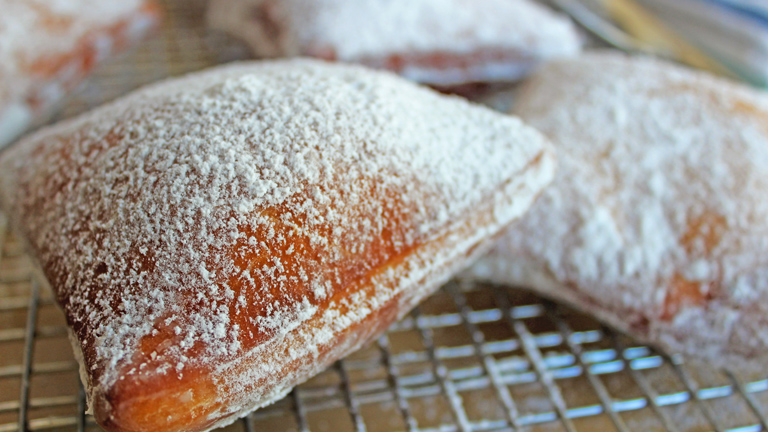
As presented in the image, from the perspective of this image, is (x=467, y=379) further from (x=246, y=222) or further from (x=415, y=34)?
(x=415, y=34)

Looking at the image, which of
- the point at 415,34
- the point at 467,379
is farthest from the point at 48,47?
the point at 467,379

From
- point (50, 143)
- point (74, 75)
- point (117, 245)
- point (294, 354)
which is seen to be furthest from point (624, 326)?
point (74, 75)

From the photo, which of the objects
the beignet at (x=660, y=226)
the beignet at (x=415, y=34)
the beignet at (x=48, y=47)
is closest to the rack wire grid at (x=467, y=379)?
the beignet at (x=660, y=226)

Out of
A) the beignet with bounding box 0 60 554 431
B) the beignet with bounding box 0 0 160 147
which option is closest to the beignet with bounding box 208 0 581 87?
the beignet with bounding box 0 0 160 147

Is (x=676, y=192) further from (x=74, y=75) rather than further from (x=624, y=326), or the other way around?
(x=74, y=75)

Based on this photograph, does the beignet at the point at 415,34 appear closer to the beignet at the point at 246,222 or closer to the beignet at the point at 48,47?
the beignet at the point at 48,47
